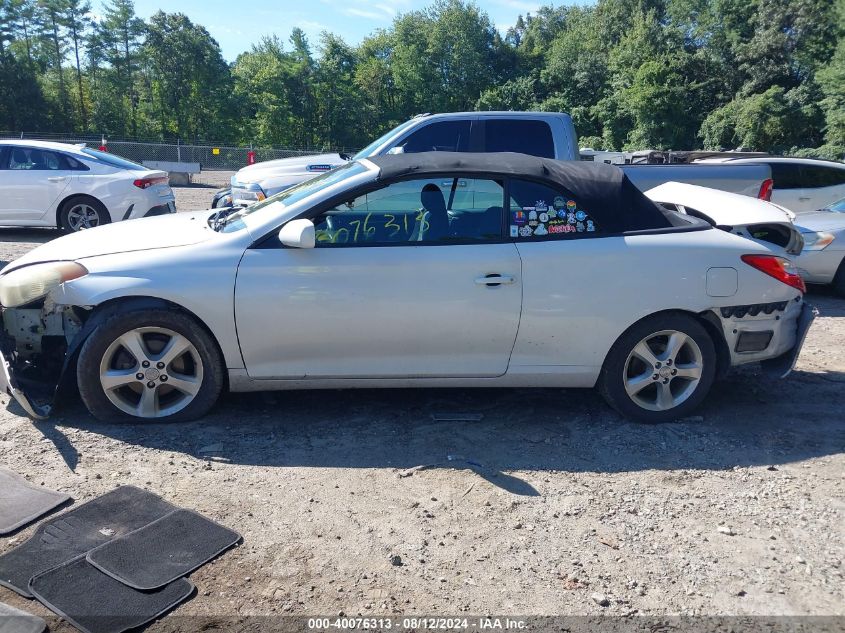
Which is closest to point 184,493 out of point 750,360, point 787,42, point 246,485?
point 246,485

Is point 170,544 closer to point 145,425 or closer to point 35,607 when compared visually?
point 35,607

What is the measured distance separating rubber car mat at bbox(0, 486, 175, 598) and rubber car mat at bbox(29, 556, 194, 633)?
3.1 inches

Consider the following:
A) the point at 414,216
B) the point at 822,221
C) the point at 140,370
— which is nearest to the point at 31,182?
the point at 140,370

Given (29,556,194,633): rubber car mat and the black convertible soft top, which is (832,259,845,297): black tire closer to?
the black convertible soft top

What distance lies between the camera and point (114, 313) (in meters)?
4.10

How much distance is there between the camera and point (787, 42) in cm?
4528

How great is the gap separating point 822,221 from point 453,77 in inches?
2534

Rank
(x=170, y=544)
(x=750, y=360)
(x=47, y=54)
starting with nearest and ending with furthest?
(x=170, y=544) → (x=750, y=360) → (x=47, y=54)

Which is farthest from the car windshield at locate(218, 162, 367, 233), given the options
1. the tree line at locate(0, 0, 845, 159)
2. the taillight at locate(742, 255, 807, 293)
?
the tree line at locate(0, 0, 845, 159)

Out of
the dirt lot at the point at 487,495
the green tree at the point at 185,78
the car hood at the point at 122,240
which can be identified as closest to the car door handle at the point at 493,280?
the dirt lot at the point at 487,495

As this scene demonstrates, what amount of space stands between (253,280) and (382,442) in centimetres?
123

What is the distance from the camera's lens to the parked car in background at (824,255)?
8203 millimetres

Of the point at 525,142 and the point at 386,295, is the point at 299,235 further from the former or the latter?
the point at 525,142

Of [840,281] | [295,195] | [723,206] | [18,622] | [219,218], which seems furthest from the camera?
[840,281]
